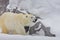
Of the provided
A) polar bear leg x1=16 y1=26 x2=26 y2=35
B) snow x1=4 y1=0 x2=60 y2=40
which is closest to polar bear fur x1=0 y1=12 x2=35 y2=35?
polar bear leg x1=16 y1=26 x2=26 y2=35

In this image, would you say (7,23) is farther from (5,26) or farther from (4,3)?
(4,3)

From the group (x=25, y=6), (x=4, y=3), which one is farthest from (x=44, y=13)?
(x=4, y=3)

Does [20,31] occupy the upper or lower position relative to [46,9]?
lower

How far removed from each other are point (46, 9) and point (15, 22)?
287 mm

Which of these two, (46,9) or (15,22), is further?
(46,9)

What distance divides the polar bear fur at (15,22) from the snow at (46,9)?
0.42ft

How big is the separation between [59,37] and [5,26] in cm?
37

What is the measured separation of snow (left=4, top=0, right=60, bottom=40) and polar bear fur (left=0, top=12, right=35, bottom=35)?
0.42 feet

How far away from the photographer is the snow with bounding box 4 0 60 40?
3.11 ft

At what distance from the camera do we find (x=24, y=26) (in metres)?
0.93

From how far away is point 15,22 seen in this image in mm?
916

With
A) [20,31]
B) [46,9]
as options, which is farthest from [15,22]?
[46,9]

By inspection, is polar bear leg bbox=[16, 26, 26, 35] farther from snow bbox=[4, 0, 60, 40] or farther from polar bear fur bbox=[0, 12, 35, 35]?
snow bbox=[4, 0, 60, 40]

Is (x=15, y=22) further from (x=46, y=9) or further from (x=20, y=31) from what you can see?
(x=46, y=9)
